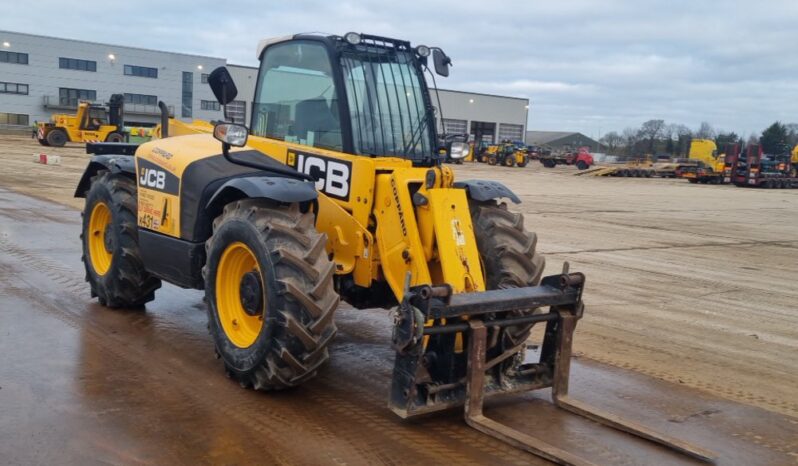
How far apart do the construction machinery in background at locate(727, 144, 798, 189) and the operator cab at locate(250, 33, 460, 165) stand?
44432 mm

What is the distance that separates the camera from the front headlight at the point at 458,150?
590 centimetres

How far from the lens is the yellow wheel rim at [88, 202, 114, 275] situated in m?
7.48

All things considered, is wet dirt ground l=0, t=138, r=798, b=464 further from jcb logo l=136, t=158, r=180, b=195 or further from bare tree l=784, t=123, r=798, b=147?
bare tree l=784, t=123, r=798, b=147

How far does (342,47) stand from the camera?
222 inches

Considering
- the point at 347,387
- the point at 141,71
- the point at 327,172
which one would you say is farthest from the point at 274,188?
the point at 141,71

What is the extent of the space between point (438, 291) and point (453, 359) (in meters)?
0.58

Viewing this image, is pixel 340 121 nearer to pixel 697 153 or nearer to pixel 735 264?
pixel 735 264

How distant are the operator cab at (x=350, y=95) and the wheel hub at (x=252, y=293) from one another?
1.21m

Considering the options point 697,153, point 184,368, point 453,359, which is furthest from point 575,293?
point 697,153

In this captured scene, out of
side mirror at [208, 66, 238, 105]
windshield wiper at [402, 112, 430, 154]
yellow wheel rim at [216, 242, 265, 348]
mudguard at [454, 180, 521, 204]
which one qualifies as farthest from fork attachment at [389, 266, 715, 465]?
side mirror at [208, 66, 238, 105]

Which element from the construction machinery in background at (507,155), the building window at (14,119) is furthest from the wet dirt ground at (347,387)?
the building window at (14,119)

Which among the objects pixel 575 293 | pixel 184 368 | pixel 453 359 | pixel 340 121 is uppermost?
pixel 340 121

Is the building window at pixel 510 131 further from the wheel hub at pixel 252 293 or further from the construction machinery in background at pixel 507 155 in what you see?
the wheel hub at pixel 252 293

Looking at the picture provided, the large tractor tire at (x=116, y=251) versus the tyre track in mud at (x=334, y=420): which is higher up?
the large tractor tire at (x=116, y=251)
